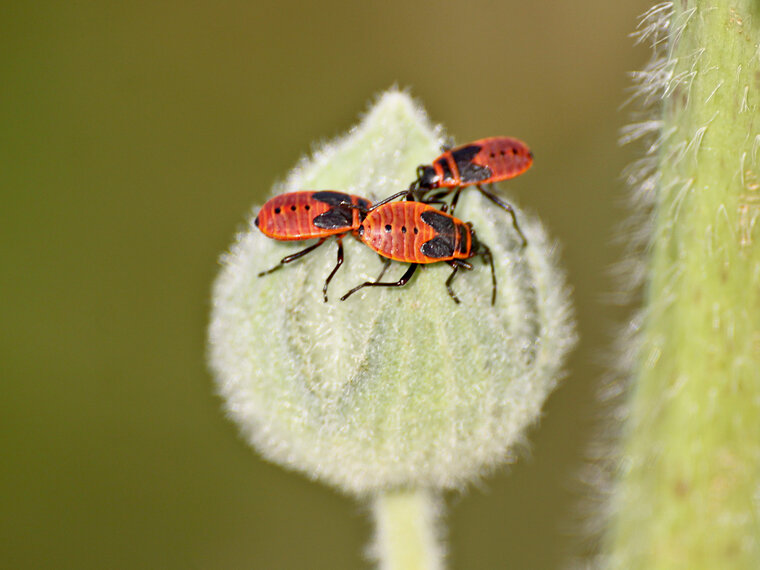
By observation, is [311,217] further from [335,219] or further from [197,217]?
[197,217]

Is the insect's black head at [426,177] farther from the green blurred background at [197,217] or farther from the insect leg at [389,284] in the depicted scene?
the green blurred background at [197,217]

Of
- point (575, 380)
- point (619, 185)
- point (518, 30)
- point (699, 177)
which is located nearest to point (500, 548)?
point (575, 380)

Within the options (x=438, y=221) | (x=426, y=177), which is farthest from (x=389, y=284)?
(x=426, y=177)

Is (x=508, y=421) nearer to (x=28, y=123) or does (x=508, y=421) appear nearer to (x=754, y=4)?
(x=754, y=4)

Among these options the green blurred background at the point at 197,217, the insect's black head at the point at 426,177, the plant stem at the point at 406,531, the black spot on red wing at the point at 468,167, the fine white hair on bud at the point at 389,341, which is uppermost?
the green blurred background at the point at 197,217

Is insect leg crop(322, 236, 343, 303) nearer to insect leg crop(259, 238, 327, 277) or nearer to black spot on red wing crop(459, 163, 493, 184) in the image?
insect leg crop(259, 238, 327, 277)

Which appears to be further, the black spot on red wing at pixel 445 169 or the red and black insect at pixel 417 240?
the black spot on red wing at pixel 445 169

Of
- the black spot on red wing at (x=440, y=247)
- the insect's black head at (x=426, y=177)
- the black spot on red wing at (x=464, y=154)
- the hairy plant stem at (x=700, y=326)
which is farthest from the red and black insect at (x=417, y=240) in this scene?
the hairy plant stem at (x=700, y=326)
